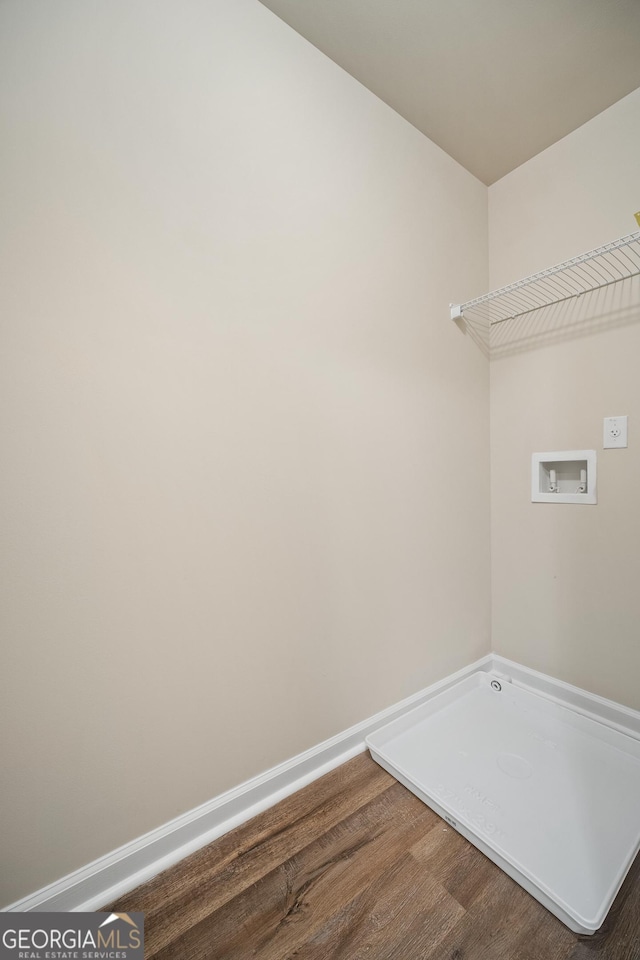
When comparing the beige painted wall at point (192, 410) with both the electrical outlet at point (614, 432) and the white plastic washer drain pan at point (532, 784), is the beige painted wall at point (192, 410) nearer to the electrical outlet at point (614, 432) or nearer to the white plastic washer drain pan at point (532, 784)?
the white plastic washer drain pan at point (532, 784)

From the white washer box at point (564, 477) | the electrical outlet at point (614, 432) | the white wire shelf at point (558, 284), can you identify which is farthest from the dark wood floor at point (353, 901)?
the white wire shelf at point (558, 284)

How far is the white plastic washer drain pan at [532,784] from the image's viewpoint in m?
0.96

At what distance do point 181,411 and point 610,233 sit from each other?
5.99 ft

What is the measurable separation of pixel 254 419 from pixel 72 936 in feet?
4.23

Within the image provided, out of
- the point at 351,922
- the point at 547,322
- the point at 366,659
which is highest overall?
the point at 547,322

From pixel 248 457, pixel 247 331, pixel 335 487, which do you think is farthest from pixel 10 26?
pixel 335 487

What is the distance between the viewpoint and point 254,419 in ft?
3.91

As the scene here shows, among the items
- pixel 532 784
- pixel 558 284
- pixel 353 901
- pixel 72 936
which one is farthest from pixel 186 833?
pixel 558 284

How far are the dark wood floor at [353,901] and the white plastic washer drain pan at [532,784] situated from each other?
48 millimetres

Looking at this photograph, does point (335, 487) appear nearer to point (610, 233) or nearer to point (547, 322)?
point (547, 322)

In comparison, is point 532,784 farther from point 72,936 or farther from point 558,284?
point 558,284

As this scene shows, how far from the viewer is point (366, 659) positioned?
147cm

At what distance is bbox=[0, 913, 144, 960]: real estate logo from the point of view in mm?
778

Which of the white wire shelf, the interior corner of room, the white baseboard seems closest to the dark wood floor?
the white baseboard
